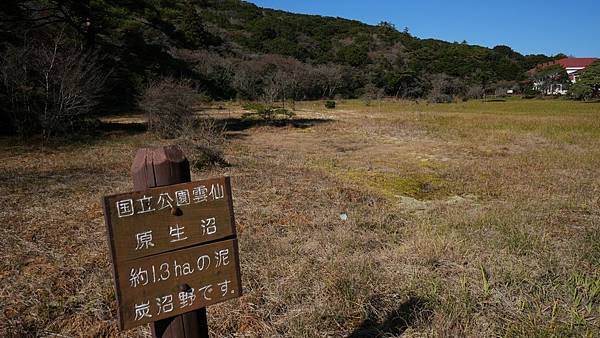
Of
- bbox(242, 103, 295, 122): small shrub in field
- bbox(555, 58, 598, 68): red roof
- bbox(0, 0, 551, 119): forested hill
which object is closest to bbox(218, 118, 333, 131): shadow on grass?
bbox(242, 103, 295, 122): small shrub in field

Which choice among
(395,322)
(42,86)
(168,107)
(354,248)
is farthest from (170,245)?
(168,107)

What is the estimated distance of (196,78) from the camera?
14.6 m

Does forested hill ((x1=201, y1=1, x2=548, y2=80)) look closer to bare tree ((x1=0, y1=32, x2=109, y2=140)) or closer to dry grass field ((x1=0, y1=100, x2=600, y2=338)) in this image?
bare tree ((x1=0, y1=32, x2=109, y2=140))

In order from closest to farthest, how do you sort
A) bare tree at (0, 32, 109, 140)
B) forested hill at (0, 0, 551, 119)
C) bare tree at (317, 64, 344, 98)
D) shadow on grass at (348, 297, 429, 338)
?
shadow on grass at (348, 297, 429, 338), bare tree at (0, 32, 109, 140), forested hill at (0, 0, 551, 119), bare tree at (317, 64, 344, 98)

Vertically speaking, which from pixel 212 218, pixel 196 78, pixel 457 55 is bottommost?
pixel 212 218

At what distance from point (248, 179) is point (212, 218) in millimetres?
5319

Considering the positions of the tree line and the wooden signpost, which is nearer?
the wooden signpost

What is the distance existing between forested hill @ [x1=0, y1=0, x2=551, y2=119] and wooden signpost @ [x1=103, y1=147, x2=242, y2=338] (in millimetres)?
10262

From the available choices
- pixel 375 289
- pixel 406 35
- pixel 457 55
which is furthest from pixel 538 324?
pixel 406 35

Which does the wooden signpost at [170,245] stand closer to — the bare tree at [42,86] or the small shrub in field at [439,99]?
the bare tree at [42,86]

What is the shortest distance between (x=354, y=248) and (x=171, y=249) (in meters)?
2.58

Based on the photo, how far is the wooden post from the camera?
1544 mm

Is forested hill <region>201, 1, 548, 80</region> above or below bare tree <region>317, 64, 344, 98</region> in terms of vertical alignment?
above

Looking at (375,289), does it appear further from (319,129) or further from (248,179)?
(319,129)
